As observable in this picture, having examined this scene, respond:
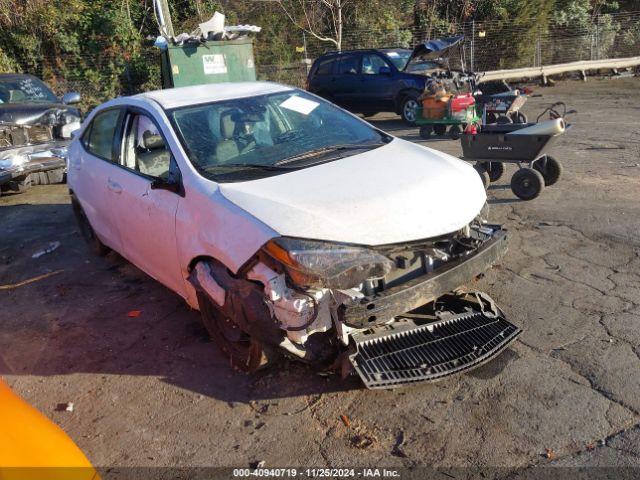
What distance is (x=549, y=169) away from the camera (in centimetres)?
734

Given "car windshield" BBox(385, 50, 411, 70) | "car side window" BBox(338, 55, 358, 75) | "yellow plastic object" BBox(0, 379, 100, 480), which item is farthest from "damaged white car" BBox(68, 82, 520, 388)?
"car side window" BBox(338, 55, 358, 75)

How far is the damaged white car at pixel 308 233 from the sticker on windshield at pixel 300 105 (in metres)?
0.02

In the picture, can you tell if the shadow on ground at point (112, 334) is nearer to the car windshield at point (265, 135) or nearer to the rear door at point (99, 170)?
the rear door at point (99, 170)

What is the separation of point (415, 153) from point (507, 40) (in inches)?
756

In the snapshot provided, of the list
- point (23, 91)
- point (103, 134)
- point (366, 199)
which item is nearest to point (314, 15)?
point (23, 91)

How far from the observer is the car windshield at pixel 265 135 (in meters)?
3.99

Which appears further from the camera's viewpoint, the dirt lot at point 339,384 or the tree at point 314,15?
the tree at point 314,15

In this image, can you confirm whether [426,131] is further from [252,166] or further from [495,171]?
[252,166]

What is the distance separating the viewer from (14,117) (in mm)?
9117

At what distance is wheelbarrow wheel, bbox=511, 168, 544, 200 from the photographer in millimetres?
6758

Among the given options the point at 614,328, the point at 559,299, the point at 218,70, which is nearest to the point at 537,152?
the point at 559,299

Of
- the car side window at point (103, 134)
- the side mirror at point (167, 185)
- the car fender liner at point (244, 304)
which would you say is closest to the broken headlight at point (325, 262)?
the car fender liner at point (244, 304)

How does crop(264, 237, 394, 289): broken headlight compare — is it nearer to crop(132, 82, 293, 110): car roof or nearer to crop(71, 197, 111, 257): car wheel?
crop(132, 82, 293, 110): car roof

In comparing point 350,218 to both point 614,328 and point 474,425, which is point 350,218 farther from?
point 614,328
